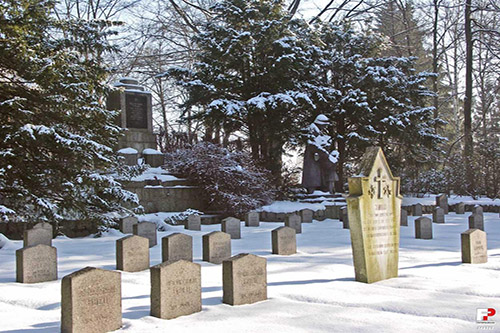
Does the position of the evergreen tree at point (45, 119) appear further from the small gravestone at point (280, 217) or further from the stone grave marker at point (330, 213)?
the stone grave marker at point (330, 213)

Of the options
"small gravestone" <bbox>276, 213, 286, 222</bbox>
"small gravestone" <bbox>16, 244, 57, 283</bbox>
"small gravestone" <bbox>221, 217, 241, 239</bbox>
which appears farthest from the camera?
"small gravestone" <bbox>276, 213, 286, 222</bbox>

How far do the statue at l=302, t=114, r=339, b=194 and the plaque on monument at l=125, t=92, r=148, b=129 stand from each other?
6594 mm

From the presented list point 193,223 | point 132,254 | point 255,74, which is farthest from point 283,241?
point 255,74

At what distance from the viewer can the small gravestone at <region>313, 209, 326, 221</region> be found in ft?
60.4

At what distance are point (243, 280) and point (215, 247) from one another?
3.11 m

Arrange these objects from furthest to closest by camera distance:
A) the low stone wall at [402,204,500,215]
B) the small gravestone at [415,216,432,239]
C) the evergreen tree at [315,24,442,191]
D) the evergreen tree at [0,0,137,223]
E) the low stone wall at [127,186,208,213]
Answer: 1. the evergreen tree at [315,24,442,191]
2. the low stone wall at [402,204,500,215]
3. the low stone wall at [127,186,208,213]
4. the small gravestone at [415,216,432,239]
5. the evergreen tree at [0,0,137,223]

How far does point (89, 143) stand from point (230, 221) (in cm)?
361

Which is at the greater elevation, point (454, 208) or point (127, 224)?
point (127, 224)

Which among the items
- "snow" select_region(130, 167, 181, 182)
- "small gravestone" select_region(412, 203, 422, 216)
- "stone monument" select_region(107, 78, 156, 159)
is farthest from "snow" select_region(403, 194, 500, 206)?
"stone monument" select_region(107, 78, 156, 159)

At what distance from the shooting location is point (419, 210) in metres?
18.9

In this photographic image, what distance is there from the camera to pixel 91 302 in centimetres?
486

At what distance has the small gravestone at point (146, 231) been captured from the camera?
11.2 metres

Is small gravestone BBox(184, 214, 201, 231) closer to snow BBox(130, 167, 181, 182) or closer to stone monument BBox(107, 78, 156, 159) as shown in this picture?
snow BBox(130, 167, 181, 182)

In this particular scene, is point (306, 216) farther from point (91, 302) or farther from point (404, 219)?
point (91, 302)
